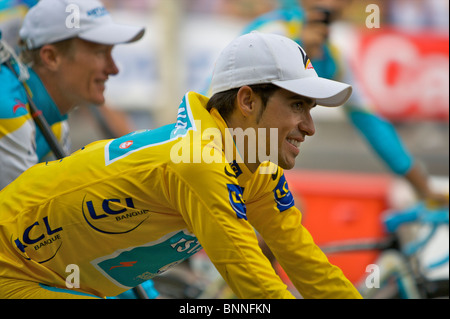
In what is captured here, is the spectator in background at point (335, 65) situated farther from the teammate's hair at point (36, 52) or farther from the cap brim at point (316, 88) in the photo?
the cap brim at point (316, 88)

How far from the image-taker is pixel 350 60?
11062 mm

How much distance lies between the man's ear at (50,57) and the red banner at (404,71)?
8.42 metres

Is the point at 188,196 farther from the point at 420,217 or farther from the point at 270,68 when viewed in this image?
the point at 420,217

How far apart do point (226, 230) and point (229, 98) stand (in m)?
0.51

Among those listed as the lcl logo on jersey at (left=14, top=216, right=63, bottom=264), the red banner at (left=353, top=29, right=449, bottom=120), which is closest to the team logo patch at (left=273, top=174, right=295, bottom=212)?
the lcl logo on jersey at (left=14, top=216, right=63, bottom=264)

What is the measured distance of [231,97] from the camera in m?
2.40

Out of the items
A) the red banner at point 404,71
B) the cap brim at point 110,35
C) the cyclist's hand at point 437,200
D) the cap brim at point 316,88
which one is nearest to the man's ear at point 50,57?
the cap brim at point 110,35

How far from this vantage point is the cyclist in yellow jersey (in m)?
2.15

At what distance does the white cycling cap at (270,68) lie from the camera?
231cm

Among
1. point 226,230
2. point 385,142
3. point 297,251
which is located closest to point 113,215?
point 226,230

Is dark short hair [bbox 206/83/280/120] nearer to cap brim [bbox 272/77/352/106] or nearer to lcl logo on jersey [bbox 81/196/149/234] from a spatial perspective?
cap brim [bbox 272/77/352/106]

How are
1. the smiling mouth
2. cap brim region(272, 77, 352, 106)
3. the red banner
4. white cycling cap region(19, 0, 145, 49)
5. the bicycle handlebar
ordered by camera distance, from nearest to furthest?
cap brim region(272, 77, 352, 106) < the smiling mouth < white cycling cap region(19, 0, 145, 49) < the bicycle handlebar < the red banner

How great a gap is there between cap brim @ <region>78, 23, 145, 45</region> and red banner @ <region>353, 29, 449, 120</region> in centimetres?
825

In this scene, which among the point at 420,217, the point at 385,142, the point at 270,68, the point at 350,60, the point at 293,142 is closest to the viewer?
the point at 270,68
